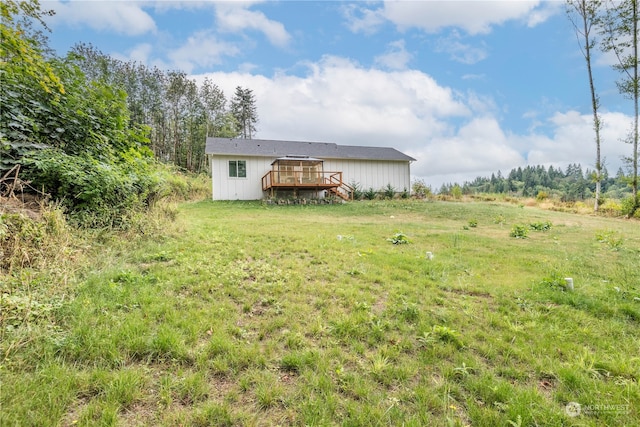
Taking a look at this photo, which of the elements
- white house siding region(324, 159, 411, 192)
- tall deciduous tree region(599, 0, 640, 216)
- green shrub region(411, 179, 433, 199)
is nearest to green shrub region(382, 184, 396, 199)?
white house siding region(324, 159, 411, 192)

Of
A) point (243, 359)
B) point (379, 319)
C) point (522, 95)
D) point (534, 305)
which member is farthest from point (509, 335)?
point (522, 95)

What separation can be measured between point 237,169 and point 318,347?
16.0m

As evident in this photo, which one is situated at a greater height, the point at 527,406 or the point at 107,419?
the point at 107,419

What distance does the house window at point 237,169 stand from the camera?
1667 centimetres

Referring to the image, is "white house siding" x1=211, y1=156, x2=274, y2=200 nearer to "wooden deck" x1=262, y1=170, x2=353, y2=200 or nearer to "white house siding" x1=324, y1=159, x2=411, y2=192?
"wooden deck" x1=262, y1=170, x2=353, y2=200

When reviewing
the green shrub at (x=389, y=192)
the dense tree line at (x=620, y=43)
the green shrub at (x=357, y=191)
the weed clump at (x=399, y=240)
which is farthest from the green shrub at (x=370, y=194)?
the weed clump at (x=399, y=240)

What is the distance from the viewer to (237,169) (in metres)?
16.8

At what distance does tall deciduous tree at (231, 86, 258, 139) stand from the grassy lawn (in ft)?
91.4

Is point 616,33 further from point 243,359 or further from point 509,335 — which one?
point 243,359

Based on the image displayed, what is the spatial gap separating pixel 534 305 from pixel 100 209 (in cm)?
587

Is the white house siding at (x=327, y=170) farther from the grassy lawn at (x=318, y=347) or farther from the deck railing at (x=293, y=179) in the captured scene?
the grassy lawn at (x=318, y=347)

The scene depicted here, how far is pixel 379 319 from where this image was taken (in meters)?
2.58

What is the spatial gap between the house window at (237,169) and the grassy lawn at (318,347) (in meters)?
13.2

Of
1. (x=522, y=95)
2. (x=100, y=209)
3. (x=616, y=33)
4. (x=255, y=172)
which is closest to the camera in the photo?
(x=100, y=209)
